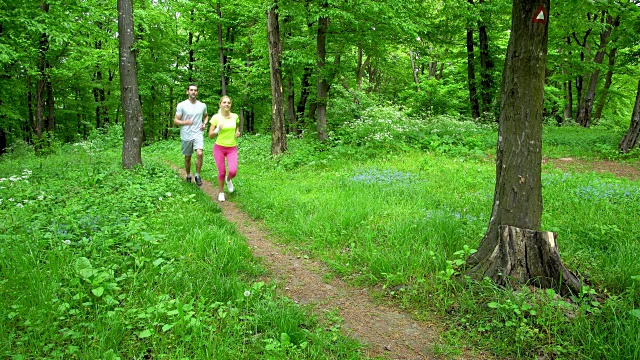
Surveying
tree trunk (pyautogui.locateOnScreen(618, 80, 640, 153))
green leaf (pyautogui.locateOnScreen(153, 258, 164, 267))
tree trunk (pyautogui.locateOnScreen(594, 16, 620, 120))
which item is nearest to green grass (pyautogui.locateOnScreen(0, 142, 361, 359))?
green leaf (pyautogui.locateOnScreen(153, 258, 164, 267))

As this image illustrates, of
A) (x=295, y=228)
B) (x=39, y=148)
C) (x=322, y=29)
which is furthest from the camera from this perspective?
(x=39, y=148)

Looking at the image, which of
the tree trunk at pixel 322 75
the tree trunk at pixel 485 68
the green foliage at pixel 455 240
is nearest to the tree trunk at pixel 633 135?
the green foliage at pixel 455 240

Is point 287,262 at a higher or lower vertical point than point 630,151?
lower

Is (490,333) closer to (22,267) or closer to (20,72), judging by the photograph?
(22,267)

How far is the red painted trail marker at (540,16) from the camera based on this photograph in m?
2.99

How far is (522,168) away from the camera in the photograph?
10.8ft

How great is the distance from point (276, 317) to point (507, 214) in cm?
235

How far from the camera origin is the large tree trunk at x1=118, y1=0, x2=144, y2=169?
8008 millimetres

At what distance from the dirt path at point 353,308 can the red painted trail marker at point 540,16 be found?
279 centimetres

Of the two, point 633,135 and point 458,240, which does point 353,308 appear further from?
point 633,135

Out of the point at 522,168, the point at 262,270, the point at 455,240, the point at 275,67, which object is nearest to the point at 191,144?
the point at 275,67

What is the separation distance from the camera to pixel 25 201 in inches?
196

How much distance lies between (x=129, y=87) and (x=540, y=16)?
8169 mm

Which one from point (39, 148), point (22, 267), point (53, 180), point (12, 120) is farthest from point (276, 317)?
point (12, 120)
